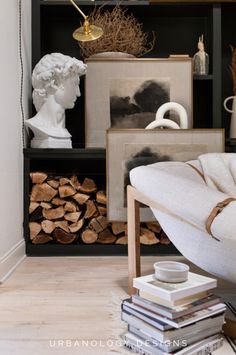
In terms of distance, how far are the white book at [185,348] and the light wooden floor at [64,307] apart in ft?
0.13

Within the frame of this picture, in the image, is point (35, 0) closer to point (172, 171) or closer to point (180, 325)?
point (172, 171)

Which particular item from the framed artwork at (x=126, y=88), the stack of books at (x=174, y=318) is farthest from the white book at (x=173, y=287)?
the framed artwork at (x=126, y=88)

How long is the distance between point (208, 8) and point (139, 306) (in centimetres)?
233

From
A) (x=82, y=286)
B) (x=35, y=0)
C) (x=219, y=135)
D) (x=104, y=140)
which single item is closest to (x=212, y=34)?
(x=219, y=135)

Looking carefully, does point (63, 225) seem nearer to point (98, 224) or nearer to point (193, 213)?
point (98, 224)

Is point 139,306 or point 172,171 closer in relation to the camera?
point 139,306

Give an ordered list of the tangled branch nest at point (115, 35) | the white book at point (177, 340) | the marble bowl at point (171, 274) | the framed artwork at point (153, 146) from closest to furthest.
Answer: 1. the white book at point (177, 340)
2. the marble bowl at point (171, 274)
3. the framed artwork at point (153, 146)
4. the tangled branch nest at point (115, 35)

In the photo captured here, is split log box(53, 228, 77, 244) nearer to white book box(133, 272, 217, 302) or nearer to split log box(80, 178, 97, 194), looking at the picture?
split log box(80, 178, 97, 194)

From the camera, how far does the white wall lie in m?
2.26

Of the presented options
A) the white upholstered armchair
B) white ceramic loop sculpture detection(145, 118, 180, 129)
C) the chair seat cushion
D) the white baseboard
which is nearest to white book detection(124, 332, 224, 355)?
the white upholstered armchair

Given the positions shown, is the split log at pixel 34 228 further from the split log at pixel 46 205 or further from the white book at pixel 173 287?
the white book at pixel 173 287

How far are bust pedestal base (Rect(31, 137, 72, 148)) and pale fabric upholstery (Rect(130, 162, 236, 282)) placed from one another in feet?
3.41

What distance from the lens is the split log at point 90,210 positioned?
278 cm

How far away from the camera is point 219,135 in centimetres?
264
